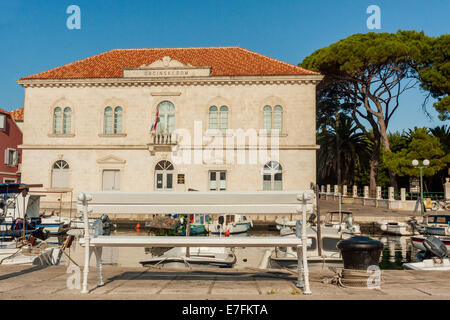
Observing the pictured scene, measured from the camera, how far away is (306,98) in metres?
28.6

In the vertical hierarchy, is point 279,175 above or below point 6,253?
above

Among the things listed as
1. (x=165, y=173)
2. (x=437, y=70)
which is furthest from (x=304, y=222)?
(x=437, y=70)

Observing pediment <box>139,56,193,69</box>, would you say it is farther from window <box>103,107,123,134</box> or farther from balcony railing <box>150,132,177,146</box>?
balcony railing <box>150,132,177,146</box>

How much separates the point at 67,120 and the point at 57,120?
2.60ft

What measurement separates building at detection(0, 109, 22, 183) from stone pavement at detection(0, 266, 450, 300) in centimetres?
3315

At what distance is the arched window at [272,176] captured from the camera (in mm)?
28219

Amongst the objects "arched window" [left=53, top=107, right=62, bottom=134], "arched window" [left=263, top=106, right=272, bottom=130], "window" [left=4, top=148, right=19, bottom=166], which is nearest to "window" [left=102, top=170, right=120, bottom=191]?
"arched window" [left=53, top=107, right=62, bottom=134]

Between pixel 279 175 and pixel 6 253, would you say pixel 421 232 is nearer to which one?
pixel 279 175

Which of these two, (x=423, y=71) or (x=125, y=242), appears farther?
(x=423, y=71)

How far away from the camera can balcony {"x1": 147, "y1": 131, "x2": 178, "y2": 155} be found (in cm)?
2862

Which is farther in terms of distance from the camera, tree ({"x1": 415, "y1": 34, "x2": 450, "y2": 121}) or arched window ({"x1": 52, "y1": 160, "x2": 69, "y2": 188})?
tree ({"x1": 415, "y1": 34, "x2": 450, "y2": 121})

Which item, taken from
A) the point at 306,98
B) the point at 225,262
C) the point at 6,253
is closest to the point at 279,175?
the point at 306,98

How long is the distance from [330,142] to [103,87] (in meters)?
29.2

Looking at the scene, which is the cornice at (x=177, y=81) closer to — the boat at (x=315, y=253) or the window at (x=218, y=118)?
the window at (x=218, y=118)
